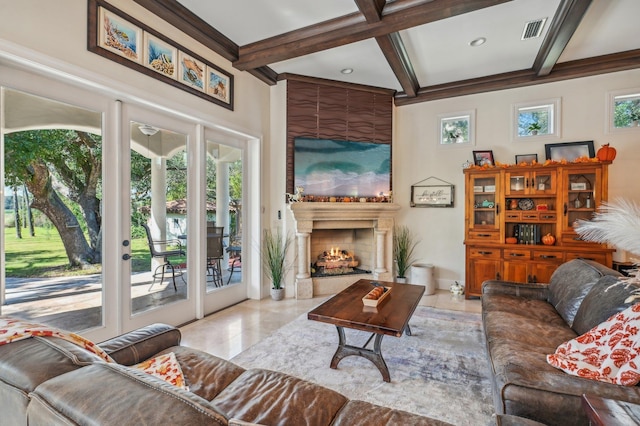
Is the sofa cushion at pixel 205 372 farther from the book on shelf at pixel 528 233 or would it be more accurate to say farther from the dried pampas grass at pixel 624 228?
the book on shelf at pixel 528 233

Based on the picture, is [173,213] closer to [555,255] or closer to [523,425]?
[523,425]

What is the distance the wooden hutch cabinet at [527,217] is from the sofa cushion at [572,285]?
1373 millimetres

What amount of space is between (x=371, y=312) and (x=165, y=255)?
2293 mm

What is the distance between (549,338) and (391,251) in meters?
2.92

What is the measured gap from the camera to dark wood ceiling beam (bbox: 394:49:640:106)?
12.9 ft

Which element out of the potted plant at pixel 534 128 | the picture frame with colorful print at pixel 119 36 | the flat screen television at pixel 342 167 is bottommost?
the flat screen television at pixel 342 167

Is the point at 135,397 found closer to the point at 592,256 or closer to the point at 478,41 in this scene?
the point at 478,41

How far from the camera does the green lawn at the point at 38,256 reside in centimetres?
221

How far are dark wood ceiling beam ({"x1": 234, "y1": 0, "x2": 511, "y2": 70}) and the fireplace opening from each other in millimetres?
2722

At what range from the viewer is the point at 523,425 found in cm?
108

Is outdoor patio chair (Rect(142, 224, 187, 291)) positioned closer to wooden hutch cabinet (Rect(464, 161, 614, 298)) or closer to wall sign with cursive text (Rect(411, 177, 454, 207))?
wall sign with cursive text (Rect(411, 177, 454, 207))

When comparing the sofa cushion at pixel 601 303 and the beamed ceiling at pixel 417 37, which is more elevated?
the beamed ceiling at pixel 417 37

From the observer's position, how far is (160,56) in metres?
3.03

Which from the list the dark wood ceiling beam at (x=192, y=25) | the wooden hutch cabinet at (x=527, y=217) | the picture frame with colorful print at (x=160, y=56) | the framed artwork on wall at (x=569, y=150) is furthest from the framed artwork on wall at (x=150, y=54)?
the framed artwork on wall at (x=569, y=150)
